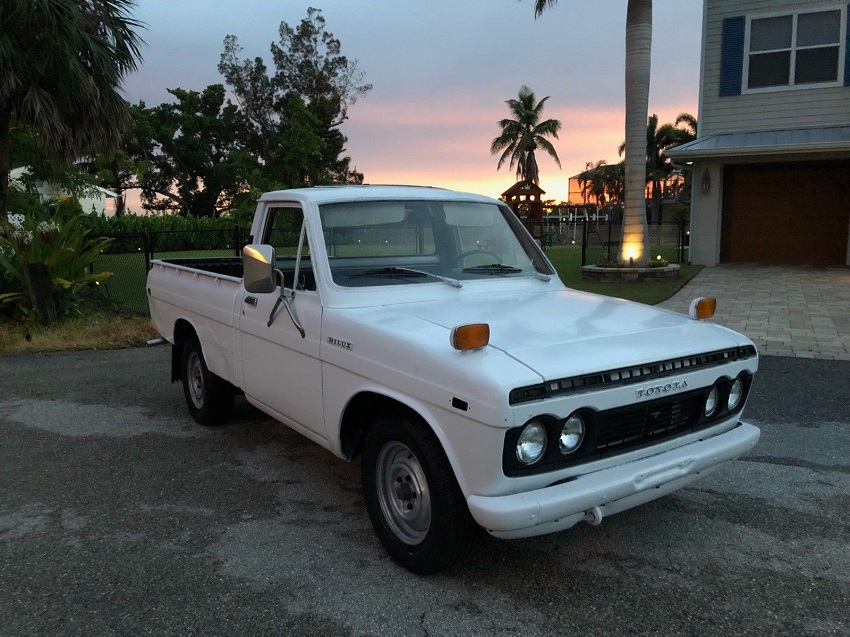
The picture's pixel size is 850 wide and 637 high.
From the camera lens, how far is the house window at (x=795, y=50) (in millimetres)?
17031

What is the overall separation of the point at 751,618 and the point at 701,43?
18.6 m

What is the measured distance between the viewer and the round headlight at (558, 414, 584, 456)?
2.88 m

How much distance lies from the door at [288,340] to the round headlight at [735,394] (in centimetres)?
209

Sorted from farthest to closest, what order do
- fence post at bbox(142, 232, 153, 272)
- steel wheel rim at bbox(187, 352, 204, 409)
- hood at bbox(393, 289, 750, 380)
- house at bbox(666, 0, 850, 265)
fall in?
house at bbox(666, 0, 850, 265) → fence post at bbox(142, 232, 153, 272) → steel wheel rim at bbox(187, 352, 204, 409) → hood at bbox(393, 289, 750, 380)

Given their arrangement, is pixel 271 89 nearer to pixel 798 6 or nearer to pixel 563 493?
pixel 798 6

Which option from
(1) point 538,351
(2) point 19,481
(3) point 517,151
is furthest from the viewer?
(3) point 517,151

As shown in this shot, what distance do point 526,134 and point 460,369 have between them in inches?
2156

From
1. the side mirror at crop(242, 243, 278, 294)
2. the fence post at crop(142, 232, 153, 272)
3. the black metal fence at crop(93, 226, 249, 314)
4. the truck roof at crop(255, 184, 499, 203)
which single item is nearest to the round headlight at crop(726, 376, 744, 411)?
the truck roof at crop(255, 184, 499, 203)

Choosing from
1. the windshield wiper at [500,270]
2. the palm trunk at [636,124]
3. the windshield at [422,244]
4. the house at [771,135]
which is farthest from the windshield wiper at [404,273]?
the house at [771,135]

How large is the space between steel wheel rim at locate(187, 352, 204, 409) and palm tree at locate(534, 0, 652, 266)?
37.7ft

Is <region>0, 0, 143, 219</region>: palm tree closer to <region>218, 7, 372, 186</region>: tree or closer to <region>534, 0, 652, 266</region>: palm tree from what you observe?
<region>534, 0, 652, 266</region>: palm tree

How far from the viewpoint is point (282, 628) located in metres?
2.85

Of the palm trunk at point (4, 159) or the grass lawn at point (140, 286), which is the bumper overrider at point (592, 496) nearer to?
the grass lawn at point (140, 286)

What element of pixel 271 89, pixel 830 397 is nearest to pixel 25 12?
pixel 830 397
